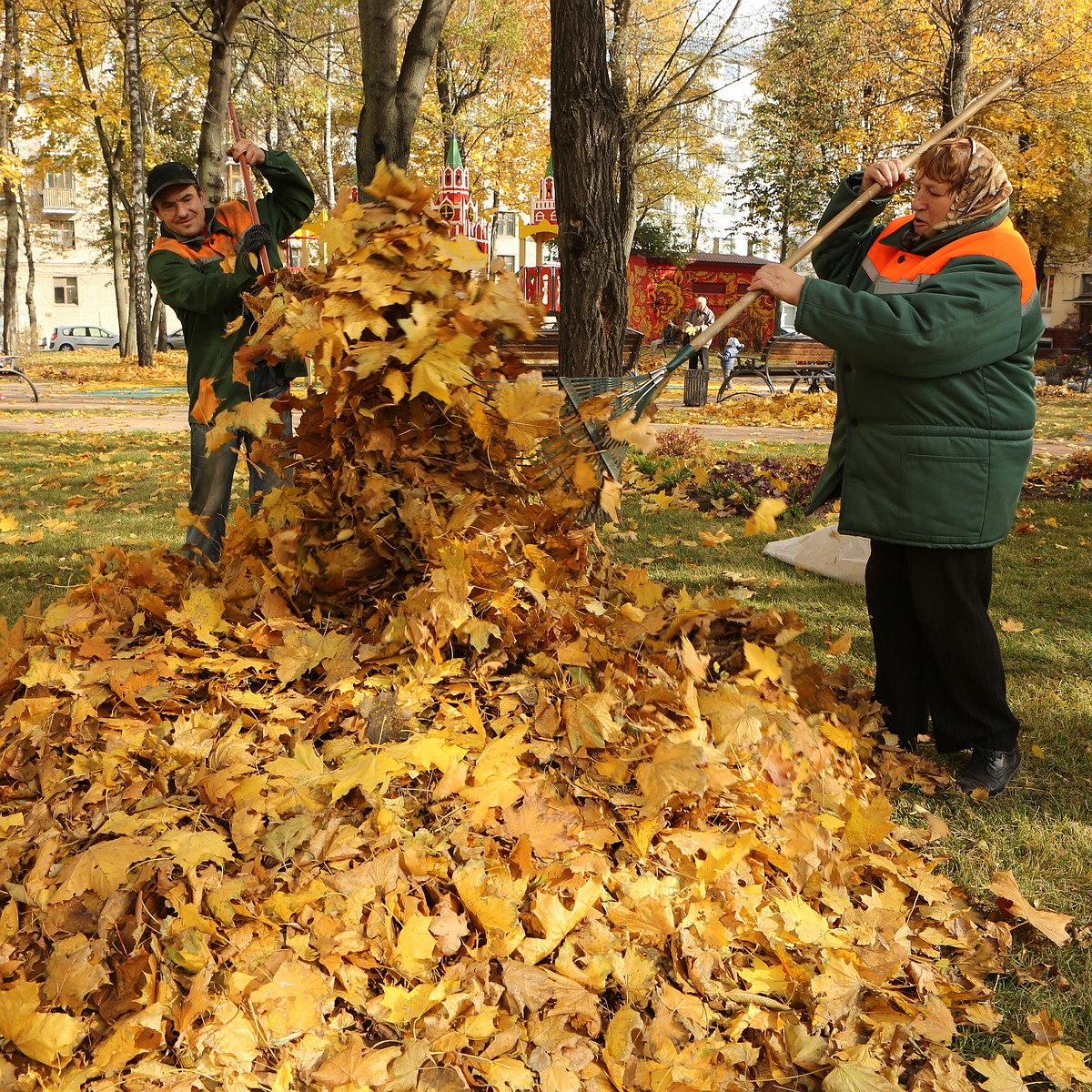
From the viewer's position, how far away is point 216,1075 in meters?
1.68

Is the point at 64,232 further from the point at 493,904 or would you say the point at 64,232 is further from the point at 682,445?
the point at 493,904

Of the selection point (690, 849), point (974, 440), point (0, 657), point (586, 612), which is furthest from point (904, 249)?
point (0, 657)

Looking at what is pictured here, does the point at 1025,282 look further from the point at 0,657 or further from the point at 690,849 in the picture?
the point at 0,657

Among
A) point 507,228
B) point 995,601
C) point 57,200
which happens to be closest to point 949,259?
point 995,601

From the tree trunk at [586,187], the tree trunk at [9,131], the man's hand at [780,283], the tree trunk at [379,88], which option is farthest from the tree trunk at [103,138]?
the man's hand at [780,283]

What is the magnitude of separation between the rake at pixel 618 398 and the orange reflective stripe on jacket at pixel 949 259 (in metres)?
0.20

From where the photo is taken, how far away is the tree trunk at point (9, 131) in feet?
63.3

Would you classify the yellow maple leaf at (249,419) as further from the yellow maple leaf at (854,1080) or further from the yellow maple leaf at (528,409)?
the yellow maple leaf at (854,1080)

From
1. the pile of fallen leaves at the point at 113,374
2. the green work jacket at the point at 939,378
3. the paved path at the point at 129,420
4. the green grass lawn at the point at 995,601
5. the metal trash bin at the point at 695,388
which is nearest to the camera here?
the green grass lawn at the point at 995,601

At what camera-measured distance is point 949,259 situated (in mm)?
2684

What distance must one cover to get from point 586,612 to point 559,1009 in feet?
3.83

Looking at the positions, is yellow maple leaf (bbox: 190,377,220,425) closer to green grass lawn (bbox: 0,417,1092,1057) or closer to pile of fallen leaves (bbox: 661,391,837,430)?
green grass lawn (bbox: 0,417,1092,1057)

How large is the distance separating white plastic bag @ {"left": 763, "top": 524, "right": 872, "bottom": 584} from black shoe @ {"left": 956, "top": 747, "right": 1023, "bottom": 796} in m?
1.98

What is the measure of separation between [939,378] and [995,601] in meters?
2.46
